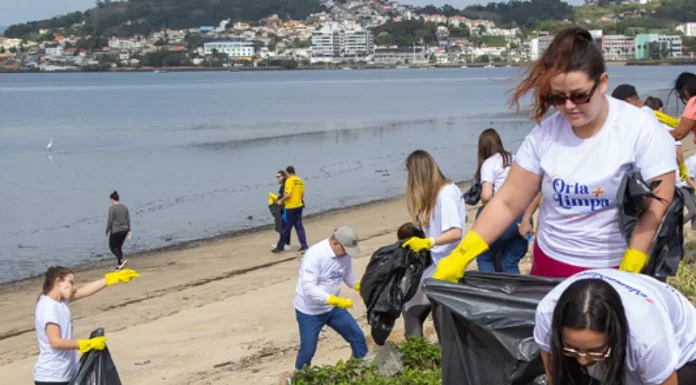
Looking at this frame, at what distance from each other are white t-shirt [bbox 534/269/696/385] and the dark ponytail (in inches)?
1.6

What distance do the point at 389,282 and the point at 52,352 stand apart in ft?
7.39

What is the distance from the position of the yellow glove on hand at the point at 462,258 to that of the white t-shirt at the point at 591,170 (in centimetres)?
31

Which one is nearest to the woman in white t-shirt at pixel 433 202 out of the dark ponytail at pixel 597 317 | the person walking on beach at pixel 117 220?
the dark ponytail at pixel 597 317

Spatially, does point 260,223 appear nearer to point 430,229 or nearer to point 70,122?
point 430,229

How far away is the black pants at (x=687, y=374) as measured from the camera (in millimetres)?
3322

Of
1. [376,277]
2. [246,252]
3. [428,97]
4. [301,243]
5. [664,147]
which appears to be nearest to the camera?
[664,147]

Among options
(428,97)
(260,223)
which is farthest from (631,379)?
(428,97)

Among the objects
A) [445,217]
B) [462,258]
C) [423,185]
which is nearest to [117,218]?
[423,185]

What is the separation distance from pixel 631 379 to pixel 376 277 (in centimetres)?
316

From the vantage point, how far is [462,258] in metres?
4.23

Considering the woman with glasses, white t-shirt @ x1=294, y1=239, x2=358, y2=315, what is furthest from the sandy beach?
the woman with glasses

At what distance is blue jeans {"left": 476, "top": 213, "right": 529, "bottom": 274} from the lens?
8078 millimetres

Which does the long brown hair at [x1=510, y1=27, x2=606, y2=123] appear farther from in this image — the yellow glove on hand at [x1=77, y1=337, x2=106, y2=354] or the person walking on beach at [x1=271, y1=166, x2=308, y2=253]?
the person walking on beach at [x1=271, y1=166, x2=308, y2=253]

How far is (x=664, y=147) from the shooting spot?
4043 millimetres
